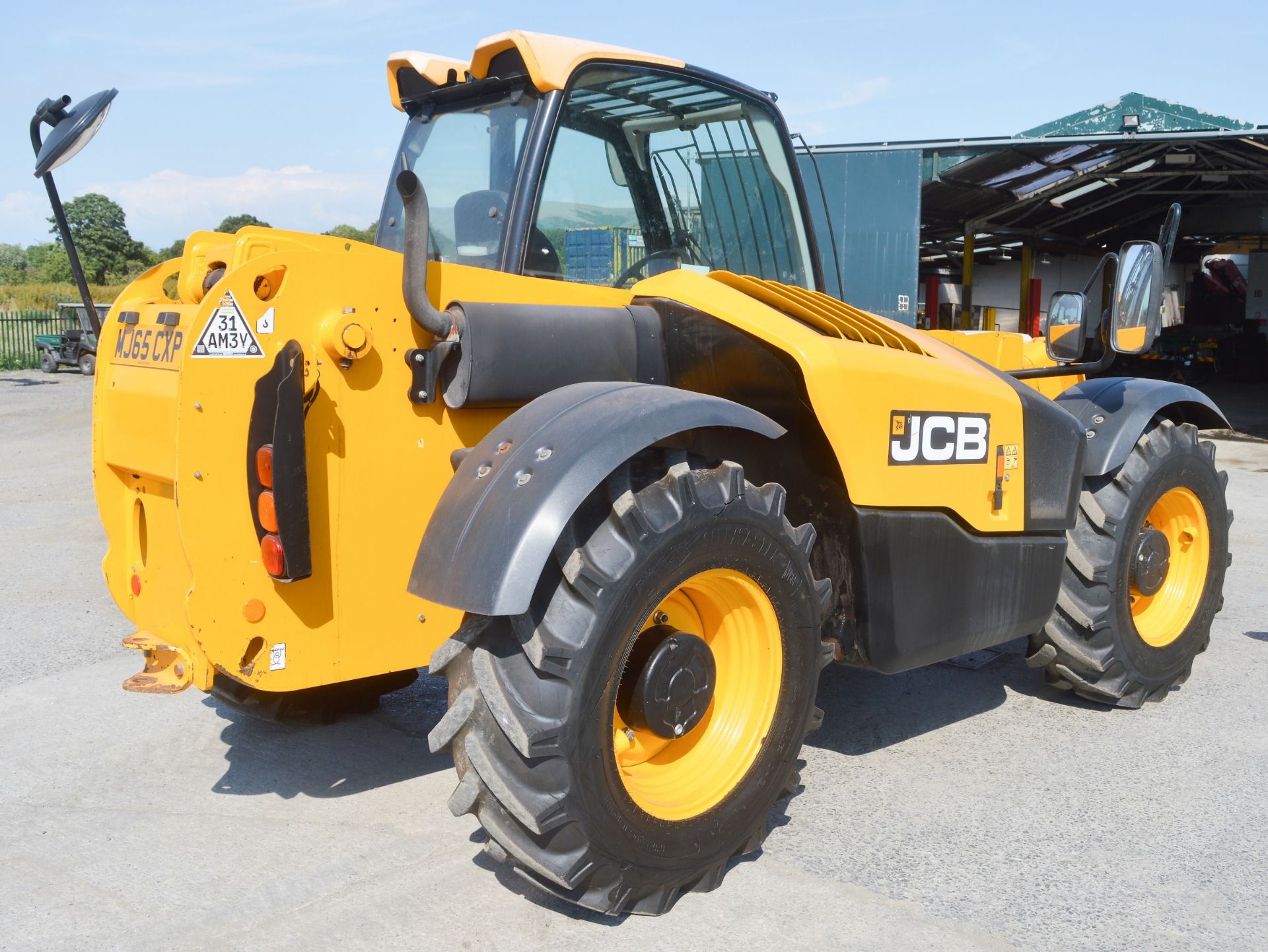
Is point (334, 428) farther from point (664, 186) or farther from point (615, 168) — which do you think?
point (664, 186)

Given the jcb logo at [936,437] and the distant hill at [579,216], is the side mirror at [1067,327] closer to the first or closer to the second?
the jcb logo at [936,437]

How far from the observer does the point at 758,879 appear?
10.1 feet

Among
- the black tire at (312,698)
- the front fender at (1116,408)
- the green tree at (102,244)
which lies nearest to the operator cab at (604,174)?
the front fender at (1116,408)

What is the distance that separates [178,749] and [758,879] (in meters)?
2.26

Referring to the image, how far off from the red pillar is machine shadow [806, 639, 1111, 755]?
19603 mm

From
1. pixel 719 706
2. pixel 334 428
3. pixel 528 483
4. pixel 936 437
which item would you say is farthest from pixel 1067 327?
pixel 334 428

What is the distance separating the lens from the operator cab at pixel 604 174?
3445mm

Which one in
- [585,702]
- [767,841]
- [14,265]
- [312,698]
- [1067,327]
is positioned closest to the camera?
[585,702]

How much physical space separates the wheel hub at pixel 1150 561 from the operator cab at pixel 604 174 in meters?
1.72

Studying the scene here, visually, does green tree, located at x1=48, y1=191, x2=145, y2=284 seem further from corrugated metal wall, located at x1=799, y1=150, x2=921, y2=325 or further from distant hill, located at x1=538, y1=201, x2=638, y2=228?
distant hill, located at x1=538, y1=201, x2=638, y2=228

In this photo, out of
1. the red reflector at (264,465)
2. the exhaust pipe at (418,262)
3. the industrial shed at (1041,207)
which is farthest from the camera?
the industrial shed at (1041,207)

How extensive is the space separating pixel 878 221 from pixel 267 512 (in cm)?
1390

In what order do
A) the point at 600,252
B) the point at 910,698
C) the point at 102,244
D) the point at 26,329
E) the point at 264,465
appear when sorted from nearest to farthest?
the point at 264,465, the point at 600,252, the point at 910,698, the point at 26,329, the point at 102,244

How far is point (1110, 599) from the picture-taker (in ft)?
14.1
